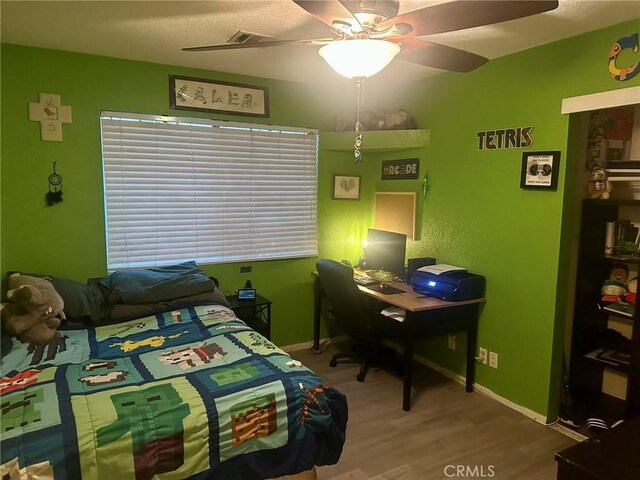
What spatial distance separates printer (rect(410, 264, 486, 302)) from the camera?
3100 mm

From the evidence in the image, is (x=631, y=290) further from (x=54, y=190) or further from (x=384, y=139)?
(x=54, y=190)

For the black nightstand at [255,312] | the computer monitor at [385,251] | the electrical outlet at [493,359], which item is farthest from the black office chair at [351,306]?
the electrical outlet at [493,359]

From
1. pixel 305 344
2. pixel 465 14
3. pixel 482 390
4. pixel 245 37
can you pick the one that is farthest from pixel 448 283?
pixel 245 37

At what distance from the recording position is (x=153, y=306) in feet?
9.58

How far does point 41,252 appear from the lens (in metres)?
2.99

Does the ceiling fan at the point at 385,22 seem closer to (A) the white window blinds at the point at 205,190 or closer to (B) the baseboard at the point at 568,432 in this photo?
(A) the white window blinds at the point at 205,190

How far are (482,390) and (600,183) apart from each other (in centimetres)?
168

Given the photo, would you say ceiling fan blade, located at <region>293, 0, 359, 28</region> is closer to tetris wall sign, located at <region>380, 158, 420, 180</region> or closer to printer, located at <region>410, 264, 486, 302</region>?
printer, located at <region>410, 264, 486, 302</region>

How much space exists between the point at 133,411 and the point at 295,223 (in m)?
2.45

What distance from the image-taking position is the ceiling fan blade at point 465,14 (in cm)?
143

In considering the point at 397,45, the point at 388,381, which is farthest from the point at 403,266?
the point at 397,45

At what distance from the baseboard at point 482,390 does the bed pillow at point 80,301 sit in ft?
8.34

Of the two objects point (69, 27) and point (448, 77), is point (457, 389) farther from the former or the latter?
point (69, 27)
